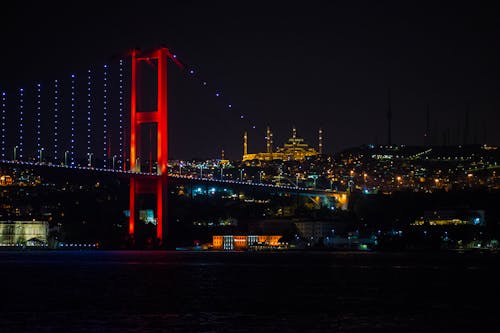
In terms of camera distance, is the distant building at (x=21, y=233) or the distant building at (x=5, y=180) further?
the distant building at (x=5, y=180)

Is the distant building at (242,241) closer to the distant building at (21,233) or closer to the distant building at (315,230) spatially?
the distant building at (315,230)

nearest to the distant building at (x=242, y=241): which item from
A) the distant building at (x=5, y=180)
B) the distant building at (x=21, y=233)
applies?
the distant building at (x=21, y=233)

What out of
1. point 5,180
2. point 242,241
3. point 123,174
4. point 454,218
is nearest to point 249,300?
point 123,174

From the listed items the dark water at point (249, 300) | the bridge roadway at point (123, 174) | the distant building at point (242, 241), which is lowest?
the dark water at point (249, 300)

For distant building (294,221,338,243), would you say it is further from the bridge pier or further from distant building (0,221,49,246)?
the bridge pier

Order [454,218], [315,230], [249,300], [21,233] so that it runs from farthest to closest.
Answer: [454,218] → [315,230] → [21,233] → [249,300]

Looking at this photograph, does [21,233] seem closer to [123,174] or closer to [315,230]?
[315,230]
